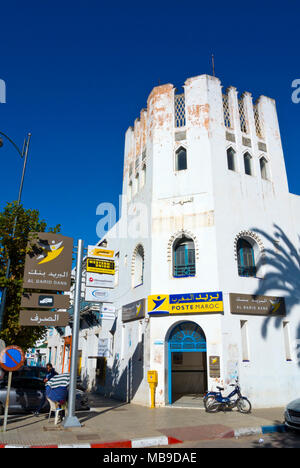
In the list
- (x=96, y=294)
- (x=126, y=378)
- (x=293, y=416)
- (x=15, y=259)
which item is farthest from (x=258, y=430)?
(x=15, y=259)

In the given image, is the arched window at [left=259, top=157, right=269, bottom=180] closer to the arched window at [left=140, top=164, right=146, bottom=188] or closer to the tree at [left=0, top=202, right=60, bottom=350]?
the arched window at [left=140, top=164, right=146, bottom=188]

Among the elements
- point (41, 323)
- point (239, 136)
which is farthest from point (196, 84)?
point (41, 323)

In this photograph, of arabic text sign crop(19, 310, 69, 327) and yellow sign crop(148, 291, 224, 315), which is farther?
yellow sign crop(148, 291, 224, 315)

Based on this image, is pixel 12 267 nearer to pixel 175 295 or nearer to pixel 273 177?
pixel 175 295

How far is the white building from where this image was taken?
1488cm

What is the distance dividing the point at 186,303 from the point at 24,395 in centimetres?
726

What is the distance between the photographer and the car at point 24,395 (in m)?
12.4

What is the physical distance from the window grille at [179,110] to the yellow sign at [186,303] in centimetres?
928

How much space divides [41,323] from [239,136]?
13839mm

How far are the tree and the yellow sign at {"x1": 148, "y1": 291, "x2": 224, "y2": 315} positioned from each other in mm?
5039

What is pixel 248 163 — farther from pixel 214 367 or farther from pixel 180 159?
pixel 214 367

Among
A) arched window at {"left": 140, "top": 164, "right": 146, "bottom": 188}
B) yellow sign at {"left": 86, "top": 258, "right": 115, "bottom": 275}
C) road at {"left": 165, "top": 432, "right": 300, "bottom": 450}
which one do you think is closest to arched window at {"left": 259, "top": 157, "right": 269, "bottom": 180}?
arched window at {"left": 140, "top": 164, "right": 146, "bottom": 188}

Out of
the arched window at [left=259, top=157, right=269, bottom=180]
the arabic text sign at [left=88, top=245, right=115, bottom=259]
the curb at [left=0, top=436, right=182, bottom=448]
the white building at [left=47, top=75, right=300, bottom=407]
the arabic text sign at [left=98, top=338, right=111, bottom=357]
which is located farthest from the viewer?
the arabic text sign at [left=98, top=338, right=111, bottom=357]

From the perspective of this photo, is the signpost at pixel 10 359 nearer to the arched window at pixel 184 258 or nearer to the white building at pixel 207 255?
the white building at pixel 207 255
